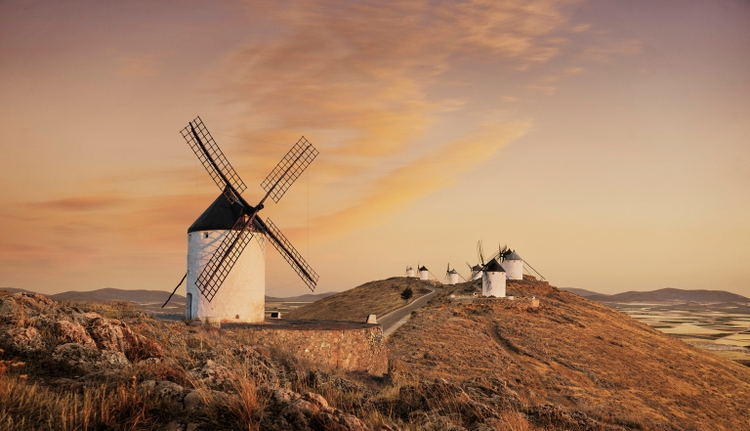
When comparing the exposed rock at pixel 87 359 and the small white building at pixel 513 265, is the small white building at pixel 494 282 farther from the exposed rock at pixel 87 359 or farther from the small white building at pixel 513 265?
the exposed rock at pixel 87 359

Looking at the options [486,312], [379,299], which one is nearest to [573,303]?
[486,312]

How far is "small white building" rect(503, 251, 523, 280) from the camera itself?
2571 inches

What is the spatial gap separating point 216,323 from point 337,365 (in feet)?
21.6

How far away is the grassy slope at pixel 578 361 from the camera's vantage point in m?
27.1

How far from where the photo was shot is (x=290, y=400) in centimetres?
759

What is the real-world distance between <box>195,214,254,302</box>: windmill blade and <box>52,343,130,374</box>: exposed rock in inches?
649

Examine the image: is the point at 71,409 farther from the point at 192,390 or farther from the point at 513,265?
the point at 513,265

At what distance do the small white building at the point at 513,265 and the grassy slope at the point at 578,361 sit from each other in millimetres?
12065

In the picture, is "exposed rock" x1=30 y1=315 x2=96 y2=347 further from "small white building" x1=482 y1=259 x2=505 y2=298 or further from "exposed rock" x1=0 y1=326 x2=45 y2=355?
"small white building" x1=482 y1=259 x2=505 y2=298

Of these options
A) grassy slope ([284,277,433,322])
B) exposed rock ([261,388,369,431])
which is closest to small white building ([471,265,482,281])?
grassy slope ([284,277,433,322])

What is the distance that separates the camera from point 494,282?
168 feet

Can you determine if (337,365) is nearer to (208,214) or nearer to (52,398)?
(208,214)

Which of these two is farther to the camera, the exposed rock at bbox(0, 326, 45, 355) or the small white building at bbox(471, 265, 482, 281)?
the small white building at bbox(471, 265, 482, 281)

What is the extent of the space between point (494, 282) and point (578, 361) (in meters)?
16.4
